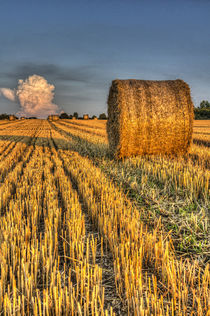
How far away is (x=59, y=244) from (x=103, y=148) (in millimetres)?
6993

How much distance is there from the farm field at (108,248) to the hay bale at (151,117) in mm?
1489

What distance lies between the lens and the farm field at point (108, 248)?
193 centimetres

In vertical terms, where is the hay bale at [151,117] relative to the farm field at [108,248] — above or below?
above

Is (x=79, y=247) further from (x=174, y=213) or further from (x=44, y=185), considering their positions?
(x=44, y=185)

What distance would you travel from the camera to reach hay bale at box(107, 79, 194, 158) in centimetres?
728

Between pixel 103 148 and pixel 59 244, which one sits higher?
pixel 103 148

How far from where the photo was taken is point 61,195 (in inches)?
184

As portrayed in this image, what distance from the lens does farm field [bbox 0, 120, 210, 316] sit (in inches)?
75.9

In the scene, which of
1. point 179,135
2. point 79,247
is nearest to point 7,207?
point 79,247

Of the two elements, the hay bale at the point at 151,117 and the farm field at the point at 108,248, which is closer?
the farm field at the point at 108,248

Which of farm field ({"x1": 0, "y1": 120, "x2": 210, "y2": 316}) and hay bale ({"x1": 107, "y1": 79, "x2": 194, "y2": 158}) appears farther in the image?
hay bale ({"x1": 107, "y1": 79, "x2": 194, "y2": 158})

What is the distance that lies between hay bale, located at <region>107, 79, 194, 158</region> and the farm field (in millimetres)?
1489

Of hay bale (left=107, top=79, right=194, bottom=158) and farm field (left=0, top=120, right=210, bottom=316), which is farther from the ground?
hay bale (left=107, top=79, right=194, bottom=158)

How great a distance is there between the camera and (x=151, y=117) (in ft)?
24.0
